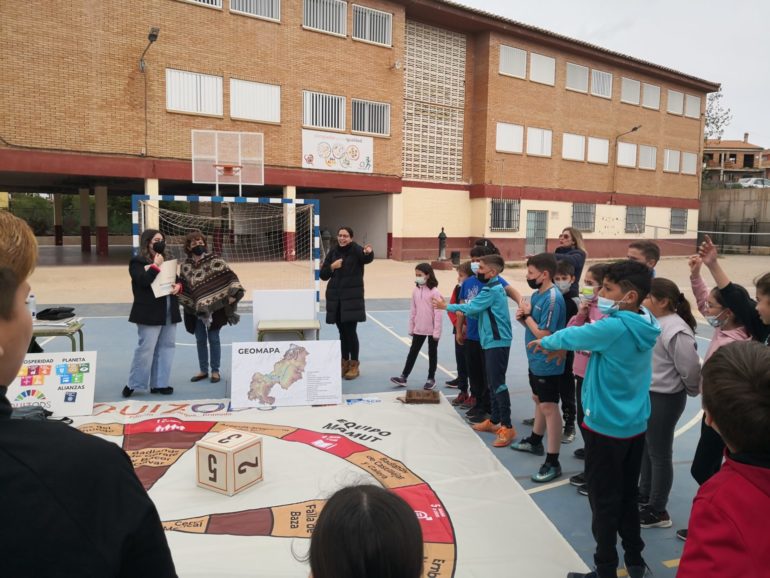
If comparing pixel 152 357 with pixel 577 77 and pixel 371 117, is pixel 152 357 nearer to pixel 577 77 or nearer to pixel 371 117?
pixel 371 117

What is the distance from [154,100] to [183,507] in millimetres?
18833

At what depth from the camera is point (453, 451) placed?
518 cm

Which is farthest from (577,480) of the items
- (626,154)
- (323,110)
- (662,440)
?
(626,154)

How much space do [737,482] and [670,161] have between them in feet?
125

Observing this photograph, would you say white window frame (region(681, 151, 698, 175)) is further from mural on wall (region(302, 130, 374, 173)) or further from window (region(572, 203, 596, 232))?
mural on wall (region(302, 130, 374, 173))

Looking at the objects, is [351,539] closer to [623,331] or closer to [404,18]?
[623,331]

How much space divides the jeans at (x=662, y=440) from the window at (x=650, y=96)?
33.9m

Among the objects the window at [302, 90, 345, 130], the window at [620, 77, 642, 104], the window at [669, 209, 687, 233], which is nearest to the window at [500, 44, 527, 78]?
the window at [620, 77, 642, 104]

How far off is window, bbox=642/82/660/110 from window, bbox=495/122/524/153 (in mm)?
10379

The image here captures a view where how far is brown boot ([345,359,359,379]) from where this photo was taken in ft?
25.3

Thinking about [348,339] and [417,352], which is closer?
[417,352]

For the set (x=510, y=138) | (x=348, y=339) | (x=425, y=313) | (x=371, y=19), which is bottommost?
(x=348, y=339)

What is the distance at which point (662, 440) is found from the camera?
402 cm

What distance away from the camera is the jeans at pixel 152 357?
6.82m
